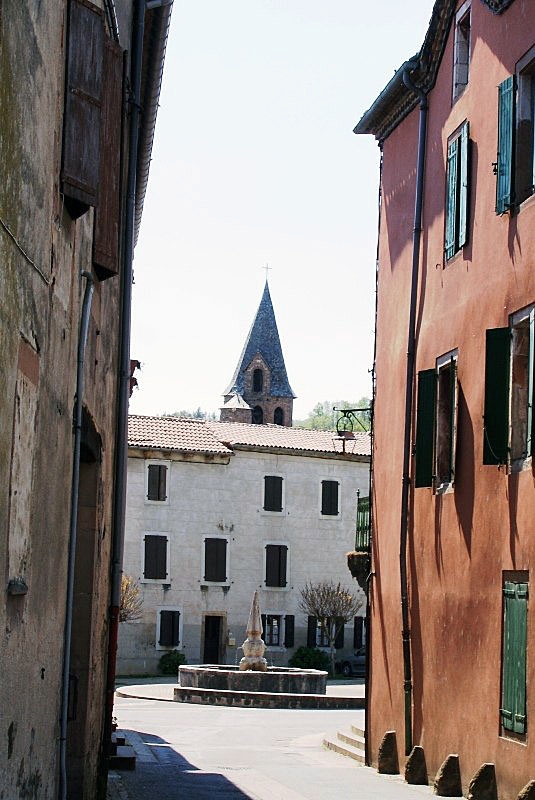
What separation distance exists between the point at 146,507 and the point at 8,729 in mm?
42537

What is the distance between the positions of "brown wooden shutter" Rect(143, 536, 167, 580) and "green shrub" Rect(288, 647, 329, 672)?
5.38m

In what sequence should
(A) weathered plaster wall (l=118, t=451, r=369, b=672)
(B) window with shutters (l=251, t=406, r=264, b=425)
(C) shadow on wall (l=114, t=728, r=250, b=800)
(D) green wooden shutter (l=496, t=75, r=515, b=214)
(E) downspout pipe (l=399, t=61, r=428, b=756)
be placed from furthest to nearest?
(B) window with shutters (l=251, t=406, r=264, b=425) < (A) weathered plaster wall (l=118, t=451, r=369, b=672) < (E) downspout pipe (l=399, t=61, r=428, b=756) < (C) shadow on wall (l=114, t=728, r=250, b=800) < (D) green wooden shutter (l=496, t=75, r=515, b=214)

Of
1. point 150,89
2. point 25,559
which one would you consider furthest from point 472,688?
point 25,559

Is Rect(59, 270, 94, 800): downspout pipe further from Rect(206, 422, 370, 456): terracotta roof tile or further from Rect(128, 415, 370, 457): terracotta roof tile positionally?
Rect(206, 422, 370, 456): terracotta roof tile

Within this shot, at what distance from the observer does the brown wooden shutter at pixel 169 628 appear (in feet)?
159

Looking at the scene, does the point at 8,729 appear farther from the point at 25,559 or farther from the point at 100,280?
the point at 100,280

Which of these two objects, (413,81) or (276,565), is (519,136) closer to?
(413,81)

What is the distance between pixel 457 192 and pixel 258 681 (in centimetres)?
2099

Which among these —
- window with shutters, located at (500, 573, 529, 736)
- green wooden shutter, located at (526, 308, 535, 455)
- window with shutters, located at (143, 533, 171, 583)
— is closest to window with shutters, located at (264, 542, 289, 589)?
window with shutters, located at (143, 533, 171, 583)

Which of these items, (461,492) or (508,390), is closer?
(508,390)

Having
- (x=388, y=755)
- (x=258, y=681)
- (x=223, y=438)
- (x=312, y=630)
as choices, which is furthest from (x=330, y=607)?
(x=388, y=755)

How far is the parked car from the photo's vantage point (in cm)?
4997

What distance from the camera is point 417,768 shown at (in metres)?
16.0

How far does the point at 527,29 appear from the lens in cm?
1364
